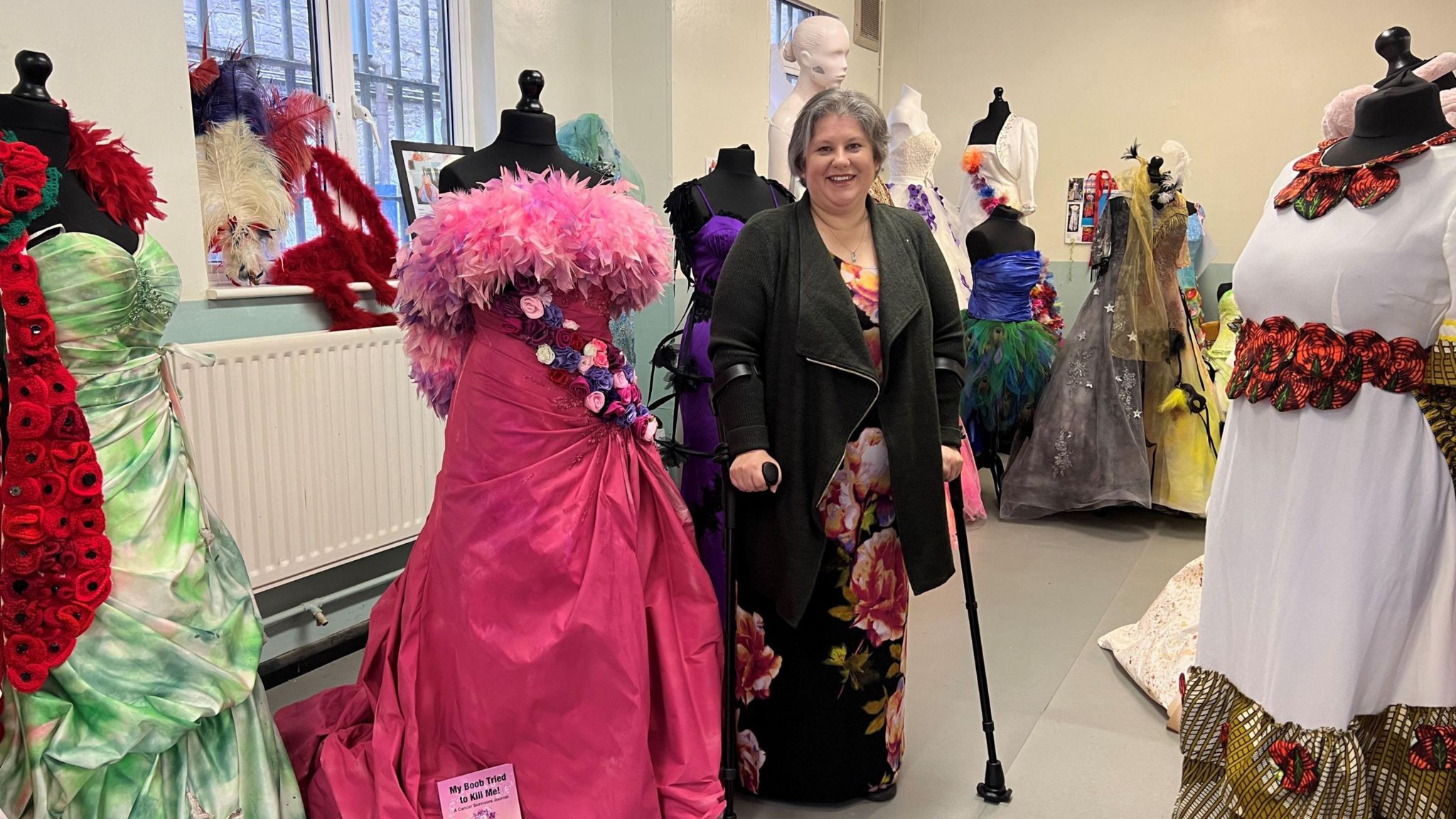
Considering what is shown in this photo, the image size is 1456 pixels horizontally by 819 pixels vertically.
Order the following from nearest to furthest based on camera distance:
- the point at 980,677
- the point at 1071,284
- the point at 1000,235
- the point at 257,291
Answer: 1. the point at 980,677
2. the point at 257,291
3. the point at 1000,235
4. the point at 1071,284

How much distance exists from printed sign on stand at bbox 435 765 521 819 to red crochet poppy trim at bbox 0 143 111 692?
2.34 ft

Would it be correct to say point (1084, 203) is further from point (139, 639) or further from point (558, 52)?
point (139, 639)

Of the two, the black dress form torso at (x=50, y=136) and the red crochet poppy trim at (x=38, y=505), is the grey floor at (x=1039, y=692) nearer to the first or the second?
the red crochet poppy trim at (x=38, y=505)

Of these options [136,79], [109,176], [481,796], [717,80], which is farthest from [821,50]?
[481,796]

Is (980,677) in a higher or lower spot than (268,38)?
lower

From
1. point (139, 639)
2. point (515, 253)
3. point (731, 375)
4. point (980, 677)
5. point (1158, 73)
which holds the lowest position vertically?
point (980, 677)

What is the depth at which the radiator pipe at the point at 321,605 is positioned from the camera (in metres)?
2.88

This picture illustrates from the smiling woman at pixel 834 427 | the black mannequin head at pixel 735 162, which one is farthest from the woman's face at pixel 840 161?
the black mannequin head at pixel 735 162

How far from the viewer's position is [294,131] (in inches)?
112

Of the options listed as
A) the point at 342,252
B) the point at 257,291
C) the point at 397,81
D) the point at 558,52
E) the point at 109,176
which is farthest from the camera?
the point at 558,52

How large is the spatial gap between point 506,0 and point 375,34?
21.4 inches

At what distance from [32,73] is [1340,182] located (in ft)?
7.15

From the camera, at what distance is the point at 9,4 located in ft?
6.95

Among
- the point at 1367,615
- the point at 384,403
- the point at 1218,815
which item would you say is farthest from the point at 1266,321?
the point at 384,403
